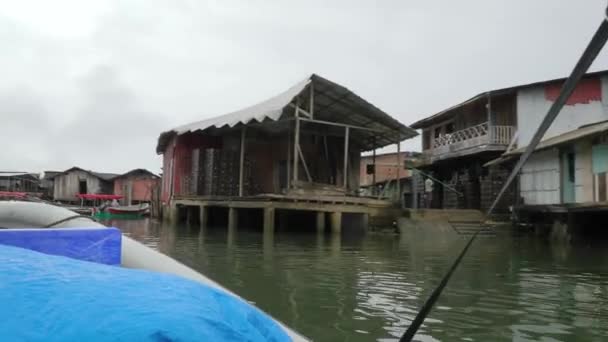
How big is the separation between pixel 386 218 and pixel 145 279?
571 inches

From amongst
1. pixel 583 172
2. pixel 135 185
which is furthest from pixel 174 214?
pixel 135 185

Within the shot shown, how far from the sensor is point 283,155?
60.4 feet

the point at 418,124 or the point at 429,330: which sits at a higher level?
the point at 418,124

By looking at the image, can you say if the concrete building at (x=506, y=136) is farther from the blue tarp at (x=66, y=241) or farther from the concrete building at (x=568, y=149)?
the blue tarp at (x=66, y=241)

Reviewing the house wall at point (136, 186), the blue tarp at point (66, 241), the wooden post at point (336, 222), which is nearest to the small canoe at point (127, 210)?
the house wall at point (136, 186)

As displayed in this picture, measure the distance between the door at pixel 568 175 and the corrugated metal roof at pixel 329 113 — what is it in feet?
17.3

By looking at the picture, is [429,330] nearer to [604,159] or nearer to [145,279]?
[145,279]

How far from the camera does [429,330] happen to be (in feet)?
12.6

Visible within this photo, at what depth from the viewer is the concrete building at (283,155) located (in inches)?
562

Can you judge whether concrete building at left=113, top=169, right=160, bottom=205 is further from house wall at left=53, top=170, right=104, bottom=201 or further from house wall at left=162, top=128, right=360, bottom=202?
house wall at left=162, top=128, right=360, bottom=202

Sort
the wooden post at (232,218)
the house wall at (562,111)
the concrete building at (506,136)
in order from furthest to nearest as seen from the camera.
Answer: the house wall at (562,111) < the concrete building at (506,136) < the wooden post at (232,218)

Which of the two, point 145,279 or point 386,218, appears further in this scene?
point 386,218

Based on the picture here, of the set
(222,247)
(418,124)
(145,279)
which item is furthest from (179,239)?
(418,124)

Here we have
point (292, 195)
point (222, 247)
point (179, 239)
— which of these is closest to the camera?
point (222, 247)
